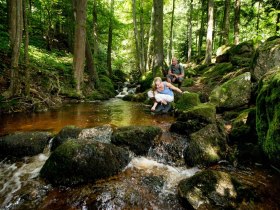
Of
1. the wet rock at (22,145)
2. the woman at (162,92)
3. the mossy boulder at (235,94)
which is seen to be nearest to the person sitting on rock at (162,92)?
the woman at (162,92)

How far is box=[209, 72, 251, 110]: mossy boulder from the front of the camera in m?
8.35

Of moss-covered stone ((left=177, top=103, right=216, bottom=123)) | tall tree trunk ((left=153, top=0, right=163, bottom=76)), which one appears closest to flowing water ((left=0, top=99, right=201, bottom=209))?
moss-covered stone ((left=177, top=103, right=216, bottom=123))

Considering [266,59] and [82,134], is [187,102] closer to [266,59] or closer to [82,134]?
[266,59]

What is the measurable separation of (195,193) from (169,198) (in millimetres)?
468

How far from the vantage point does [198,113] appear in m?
7.01

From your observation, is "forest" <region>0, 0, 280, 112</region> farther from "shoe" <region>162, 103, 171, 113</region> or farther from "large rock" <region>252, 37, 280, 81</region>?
"shoe" <region>162, 103, 171, 113</region>

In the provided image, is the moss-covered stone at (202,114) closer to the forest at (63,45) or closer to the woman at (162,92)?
the forest at (63,45)

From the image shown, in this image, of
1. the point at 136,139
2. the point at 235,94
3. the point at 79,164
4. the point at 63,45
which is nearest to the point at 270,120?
the point at 136,139

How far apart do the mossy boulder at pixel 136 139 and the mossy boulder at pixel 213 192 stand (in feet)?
5.97

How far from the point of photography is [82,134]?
6.53 metres

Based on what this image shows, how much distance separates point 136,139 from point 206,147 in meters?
1.59

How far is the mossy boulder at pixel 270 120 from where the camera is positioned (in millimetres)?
4426

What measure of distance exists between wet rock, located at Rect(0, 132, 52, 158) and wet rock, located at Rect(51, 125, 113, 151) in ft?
1.03

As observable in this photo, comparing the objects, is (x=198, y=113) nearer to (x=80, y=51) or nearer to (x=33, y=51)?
(x=80, y=51)
